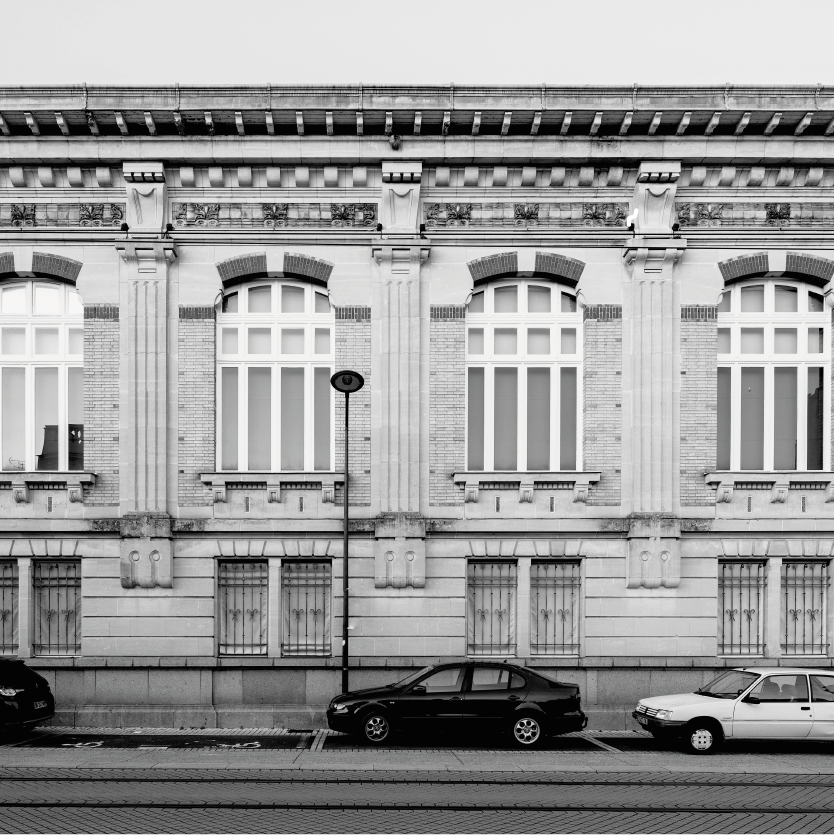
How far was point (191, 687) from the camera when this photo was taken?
1827 centimetres

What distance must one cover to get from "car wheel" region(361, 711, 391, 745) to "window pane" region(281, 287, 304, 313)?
806 centimetres

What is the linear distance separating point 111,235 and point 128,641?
25.5 feet

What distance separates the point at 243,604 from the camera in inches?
746

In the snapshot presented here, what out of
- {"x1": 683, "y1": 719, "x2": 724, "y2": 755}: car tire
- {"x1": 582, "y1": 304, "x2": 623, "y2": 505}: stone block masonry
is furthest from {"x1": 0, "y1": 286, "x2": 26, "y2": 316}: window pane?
{"x1": 683, "y1": 719, "x2": 724, "y2": 755}: car tire

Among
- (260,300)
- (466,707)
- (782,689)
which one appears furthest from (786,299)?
(260,300)

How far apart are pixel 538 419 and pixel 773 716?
6965 mm

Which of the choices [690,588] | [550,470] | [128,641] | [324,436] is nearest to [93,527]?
[128,641]

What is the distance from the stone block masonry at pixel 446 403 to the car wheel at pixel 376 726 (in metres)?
4.58

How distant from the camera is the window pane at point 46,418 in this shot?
19.2 metres

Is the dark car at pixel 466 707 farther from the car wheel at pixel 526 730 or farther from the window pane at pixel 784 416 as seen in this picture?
the window pane at pixel 784 416

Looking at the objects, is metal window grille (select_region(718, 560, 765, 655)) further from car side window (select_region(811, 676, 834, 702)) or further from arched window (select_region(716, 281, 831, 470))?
car side window (select_region(811, 676, 834, 702))

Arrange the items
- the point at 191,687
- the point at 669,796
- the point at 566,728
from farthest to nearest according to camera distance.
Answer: the point at 191,687 → the point at 566,728 → the point at 669,796

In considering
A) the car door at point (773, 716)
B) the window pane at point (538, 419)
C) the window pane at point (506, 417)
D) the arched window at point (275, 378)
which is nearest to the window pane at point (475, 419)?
the window pane at point (506, 417)

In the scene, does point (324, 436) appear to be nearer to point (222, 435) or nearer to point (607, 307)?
point (222, 435)
